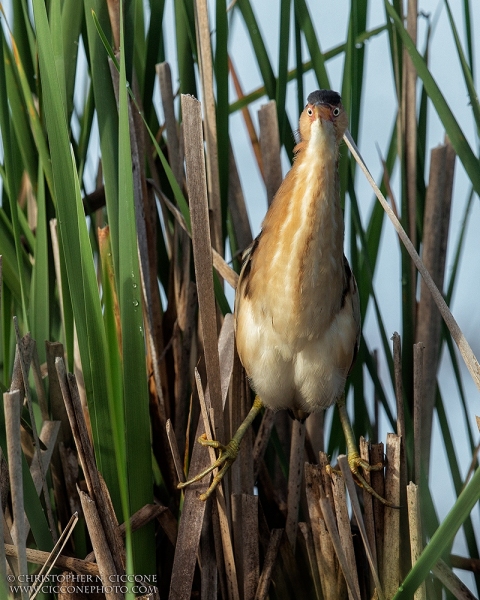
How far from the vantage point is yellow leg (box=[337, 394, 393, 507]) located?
1140 millimetres

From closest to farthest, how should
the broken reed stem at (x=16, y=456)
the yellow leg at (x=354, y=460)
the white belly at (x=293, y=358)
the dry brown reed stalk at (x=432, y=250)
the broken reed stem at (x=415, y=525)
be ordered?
1. the broken reed stem at (x=16, y=456)
2. the broken reed stem at (x=415, y=525)
3. the yellow leg at (x=354, y=460)
4. the white belly at (x=293, y=358)
5. the dry brown reed stalk at (x=432, y=250)

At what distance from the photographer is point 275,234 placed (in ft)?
3.92

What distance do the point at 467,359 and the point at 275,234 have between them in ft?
1.15

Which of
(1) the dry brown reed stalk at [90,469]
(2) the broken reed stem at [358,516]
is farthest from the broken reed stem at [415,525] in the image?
(1) the dry brown reed stalk at [90,469]

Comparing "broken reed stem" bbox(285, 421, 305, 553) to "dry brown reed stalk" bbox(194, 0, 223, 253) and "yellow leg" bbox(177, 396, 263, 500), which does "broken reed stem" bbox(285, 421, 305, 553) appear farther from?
"dry brown reed stalk" bbox(194, 0, 223, 253)

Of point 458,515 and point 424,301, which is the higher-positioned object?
point 424,301

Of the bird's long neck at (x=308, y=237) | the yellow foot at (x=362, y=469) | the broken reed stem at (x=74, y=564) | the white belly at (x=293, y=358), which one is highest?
the bird's long neck at (x=308, y=237)

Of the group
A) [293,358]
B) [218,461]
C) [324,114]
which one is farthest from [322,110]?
[218,461]

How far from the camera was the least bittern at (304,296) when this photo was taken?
111cm

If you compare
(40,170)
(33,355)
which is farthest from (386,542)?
(40,170)

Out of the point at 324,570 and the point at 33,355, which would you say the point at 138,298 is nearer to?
the point at 33,355

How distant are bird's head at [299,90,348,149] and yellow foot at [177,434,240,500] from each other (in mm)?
456

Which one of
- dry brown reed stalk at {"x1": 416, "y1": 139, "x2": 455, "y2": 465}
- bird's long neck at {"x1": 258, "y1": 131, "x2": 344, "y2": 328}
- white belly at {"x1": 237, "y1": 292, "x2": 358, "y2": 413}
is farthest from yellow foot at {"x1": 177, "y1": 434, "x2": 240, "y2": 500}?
dry brown reed stalk at {"x1": 416, "y1": 139, "x2": 455, "y2": 465}

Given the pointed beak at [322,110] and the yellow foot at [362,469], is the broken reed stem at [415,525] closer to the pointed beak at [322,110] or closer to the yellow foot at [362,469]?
the yellow foot at [362,469]
